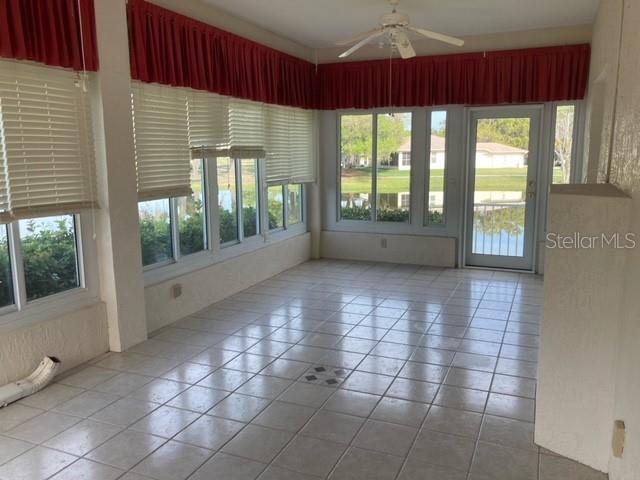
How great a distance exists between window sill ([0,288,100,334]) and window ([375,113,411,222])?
4333 millimetres

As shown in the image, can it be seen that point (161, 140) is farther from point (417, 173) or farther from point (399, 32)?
point (417, 173)

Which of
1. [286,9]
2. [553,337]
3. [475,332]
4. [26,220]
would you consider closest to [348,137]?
[286,9]

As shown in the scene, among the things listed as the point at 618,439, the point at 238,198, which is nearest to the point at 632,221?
the point at 618,439

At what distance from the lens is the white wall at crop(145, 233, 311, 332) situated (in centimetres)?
451

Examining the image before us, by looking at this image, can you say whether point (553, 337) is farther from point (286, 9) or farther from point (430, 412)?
point (286, 9)

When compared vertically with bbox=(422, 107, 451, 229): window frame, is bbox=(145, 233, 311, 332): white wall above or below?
below

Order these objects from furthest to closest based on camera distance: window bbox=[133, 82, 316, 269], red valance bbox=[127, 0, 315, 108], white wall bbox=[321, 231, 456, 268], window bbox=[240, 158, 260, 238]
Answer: white wall bbox=[321, 231, 456, 268] < window bbox=[240, 158, 260, 238] < window bbox=[133, 82, 316, 269] < red valance bbox=[127, 0, 315, 108]

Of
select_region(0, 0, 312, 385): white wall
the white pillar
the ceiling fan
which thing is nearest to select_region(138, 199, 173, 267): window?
select_region(0, 0, 312, 385): white wall

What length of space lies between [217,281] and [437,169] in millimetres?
3316

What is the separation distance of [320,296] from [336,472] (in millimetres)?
3117

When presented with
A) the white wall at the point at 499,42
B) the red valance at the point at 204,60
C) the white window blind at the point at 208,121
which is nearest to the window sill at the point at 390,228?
the red valance at the point at 204,60

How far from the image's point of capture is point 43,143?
132 inches

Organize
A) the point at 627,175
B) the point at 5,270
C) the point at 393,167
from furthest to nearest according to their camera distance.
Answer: the point at 393,167 → the point at 5,270 → the point at 627,175

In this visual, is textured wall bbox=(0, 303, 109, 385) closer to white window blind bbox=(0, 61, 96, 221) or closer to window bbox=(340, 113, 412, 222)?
white window blind bbox=(0, 61, 96, 221)
